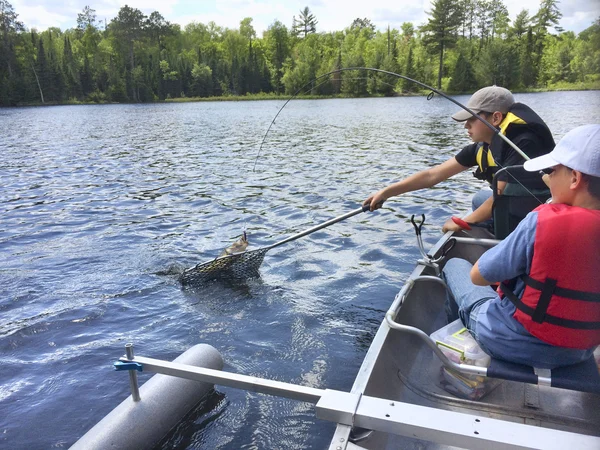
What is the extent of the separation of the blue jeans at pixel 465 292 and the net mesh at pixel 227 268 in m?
3.26

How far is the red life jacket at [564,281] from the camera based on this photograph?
8.02ft

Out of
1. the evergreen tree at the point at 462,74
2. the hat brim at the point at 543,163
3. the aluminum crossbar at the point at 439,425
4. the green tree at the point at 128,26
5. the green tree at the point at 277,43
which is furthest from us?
the green tree at the point at 128,26

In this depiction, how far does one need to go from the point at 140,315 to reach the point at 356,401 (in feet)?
15.0

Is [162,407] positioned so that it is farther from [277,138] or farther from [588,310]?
[277,138]

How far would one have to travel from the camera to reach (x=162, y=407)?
156 inches

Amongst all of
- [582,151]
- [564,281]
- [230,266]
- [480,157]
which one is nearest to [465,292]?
[564,281]

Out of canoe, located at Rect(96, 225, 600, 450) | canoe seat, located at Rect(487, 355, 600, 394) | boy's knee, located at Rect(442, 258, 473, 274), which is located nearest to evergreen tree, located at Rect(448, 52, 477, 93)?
boy's knee, located at Rect(442, 258, 473, 274)

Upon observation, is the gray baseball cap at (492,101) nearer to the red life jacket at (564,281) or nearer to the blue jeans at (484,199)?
the blue jeans at (484,199)

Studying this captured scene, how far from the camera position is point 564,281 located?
258 cm

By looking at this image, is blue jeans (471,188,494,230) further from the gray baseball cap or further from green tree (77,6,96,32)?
green tree (77,6,96,32)

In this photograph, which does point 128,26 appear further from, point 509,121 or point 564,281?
point 564,281

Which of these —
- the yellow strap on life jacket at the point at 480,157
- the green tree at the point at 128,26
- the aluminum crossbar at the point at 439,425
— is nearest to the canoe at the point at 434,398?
the aluminum crossbar at the point at 439,425

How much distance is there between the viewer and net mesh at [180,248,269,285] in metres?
6.86

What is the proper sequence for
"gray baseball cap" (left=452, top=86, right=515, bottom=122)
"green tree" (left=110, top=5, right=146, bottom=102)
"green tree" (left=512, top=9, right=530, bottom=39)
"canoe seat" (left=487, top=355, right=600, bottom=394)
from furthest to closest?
"green tree" (left=110, top=5, right=146, bottom=102) → "green tree" (left=512, top=9, right=530, bottom=39) → "gray baseball cap" (left=452, top=86, right=515, bottom=122) → "canoe seat" (left=487, top=355, right=600, bottom=394)
